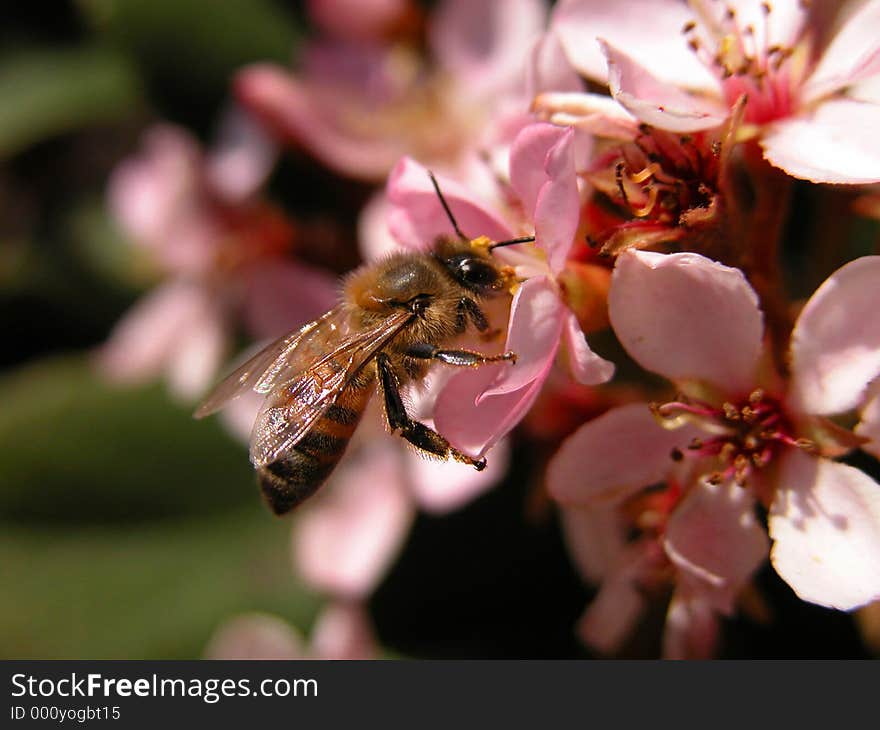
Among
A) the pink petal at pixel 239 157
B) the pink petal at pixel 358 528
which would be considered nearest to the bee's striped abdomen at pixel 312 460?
the pink petal at pixel 358 528

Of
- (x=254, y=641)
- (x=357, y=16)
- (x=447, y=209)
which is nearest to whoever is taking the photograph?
(x=447, y=209)

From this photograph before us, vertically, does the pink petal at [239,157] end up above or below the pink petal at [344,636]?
above

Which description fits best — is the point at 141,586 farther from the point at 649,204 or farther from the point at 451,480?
the point at 649,204

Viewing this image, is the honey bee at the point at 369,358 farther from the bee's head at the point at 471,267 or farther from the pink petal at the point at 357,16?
the pink petal at the point at 357,16

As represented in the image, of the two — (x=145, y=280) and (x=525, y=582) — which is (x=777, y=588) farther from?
(x=145, y=280)

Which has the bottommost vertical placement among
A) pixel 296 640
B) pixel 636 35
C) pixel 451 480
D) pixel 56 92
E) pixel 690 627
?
pixel 296 640

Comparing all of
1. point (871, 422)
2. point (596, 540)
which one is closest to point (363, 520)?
point (596, 540)
